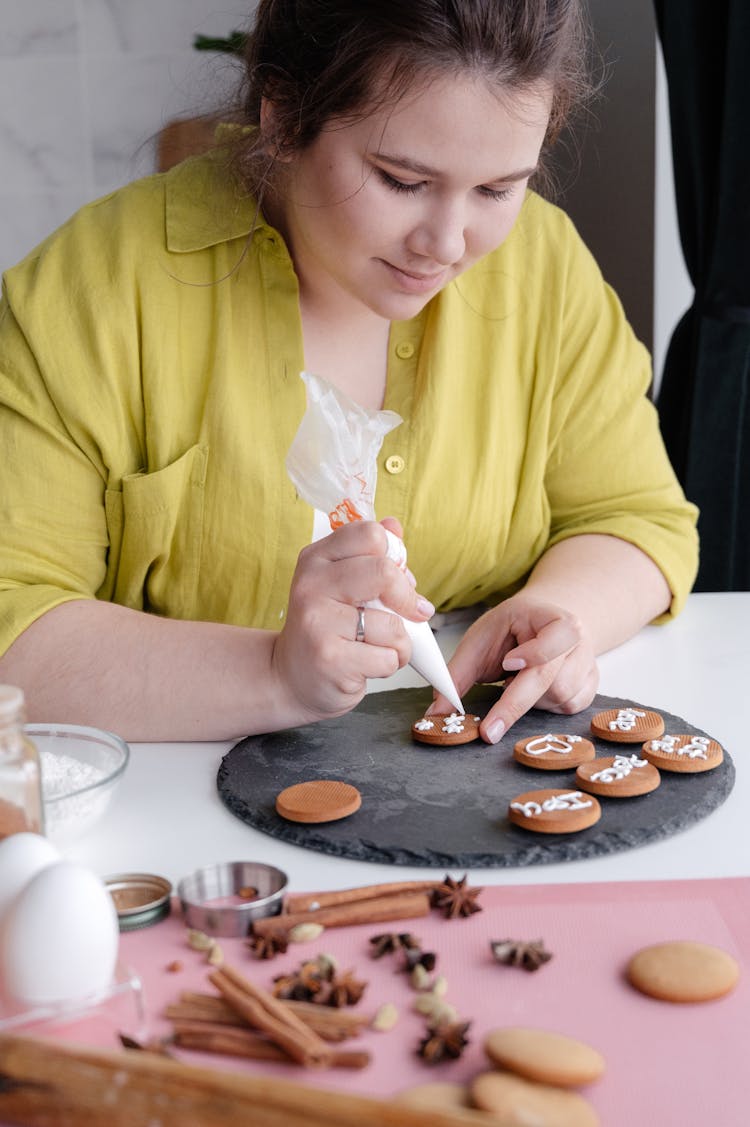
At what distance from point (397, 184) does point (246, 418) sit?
35cm

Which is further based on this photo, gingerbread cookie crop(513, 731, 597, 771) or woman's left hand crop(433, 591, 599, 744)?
woman's left hand crop(433, 591, 599, 744)

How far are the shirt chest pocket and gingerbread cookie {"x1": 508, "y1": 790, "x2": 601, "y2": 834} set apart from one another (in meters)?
0.60

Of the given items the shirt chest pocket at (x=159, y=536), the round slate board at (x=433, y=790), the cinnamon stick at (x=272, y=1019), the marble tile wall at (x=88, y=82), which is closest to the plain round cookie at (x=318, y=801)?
the round slate board at (x=433, y=790)

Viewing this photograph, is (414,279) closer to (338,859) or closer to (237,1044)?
(338,859)

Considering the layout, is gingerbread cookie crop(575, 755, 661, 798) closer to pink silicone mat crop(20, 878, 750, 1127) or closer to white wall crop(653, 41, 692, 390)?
pink silicone mat crop(20, 878, 750, 1127)

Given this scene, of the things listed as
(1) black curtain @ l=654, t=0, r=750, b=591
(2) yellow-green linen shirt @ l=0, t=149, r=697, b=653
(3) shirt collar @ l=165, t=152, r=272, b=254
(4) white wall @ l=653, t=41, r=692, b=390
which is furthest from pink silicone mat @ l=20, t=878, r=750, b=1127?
(4) white wall @ l=653, t=41, r=692, b=390

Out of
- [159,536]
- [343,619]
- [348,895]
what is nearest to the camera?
[348,895]

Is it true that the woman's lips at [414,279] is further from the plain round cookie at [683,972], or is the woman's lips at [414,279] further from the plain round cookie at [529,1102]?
the plain round cookie at [529,1102]

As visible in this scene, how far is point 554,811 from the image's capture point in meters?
1.03

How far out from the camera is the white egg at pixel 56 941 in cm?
75

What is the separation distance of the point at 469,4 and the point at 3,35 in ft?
Result: 8.93

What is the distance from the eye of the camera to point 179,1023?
0.77m

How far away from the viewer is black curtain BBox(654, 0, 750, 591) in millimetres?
2242

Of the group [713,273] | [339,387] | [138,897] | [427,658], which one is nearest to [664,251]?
[713,273]
